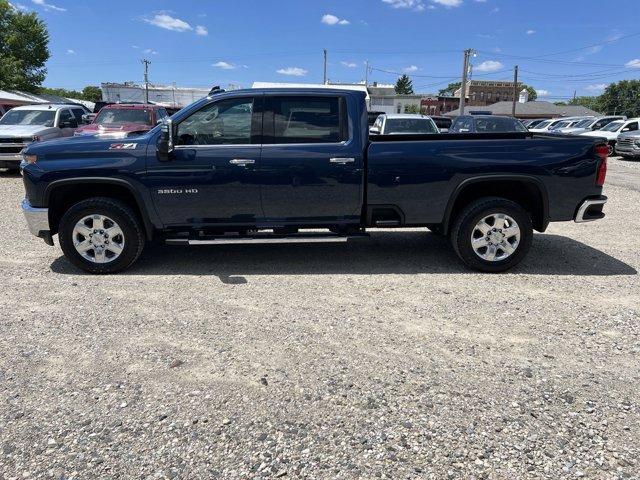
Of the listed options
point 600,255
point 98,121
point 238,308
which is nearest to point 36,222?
point 238,308

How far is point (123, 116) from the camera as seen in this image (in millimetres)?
13914

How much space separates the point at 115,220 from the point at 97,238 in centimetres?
29

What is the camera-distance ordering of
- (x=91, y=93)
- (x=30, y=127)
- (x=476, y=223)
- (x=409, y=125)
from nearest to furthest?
1. (x=476, y=223)
2. (x=30, y=127)
3. (x=409, y=125)
4. (x=91, y=93)

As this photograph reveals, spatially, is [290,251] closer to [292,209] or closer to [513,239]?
[292,209]

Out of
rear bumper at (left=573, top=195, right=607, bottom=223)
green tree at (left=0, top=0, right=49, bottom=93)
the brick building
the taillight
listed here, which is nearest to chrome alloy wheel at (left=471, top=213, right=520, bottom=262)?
rear bumper at (left=573, top=195, right=607, bottom=223)

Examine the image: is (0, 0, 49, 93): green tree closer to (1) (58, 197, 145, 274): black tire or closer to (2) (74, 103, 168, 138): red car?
(2) (74, 103, 168, 138): red car

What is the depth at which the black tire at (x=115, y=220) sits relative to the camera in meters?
5.18

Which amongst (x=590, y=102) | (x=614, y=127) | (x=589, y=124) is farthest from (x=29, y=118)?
(x=590, y=102)

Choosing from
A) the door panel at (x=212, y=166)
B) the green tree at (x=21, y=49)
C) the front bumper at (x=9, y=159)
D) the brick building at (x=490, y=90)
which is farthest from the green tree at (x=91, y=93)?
the door panel at (x=212, y=166)

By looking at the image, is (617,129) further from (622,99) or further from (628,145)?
(622,99)

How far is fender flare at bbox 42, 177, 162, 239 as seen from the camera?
508 cm

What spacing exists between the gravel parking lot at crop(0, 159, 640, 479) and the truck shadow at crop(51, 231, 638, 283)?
0.17 ft

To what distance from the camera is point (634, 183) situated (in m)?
13.2

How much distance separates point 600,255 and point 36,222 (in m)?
6.52
